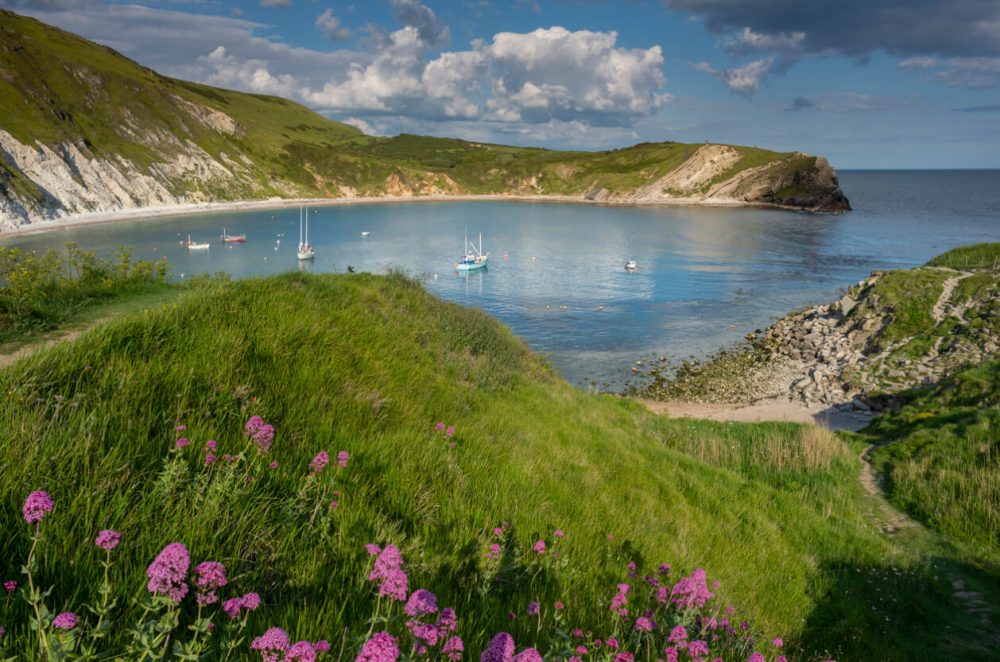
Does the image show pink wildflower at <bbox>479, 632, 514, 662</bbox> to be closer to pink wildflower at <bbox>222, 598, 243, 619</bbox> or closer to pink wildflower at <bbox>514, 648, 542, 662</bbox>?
pink wildflower at <bbox>514, 648, 542, 662</bbox>

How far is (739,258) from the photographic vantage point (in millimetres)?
76188

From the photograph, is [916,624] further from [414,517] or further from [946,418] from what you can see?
[946,418]

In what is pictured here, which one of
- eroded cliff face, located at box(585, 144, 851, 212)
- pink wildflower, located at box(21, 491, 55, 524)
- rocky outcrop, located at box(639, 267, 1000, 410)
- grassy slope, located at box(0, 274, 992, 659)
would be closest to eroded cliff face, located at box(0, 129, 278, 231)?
rocky outcrop, located at box(639, 267, 1000, 410)

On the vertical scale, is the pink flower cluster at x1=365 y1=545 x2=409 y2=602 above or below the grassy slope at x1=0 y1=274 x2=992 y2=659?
above

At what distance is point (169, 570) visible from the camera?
5.85ft

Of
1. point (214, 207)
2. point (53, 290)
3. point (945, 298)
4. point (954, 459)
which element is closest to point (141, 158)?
point (214, 207)

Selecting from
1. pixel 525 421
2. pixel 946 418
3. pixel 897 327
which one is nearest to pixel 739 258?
pixel 897 327

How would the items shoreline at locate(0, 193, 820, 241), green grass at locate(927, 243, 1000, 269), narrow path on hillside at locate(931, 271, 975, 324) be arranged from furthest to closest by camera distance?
shoreline at locate(0, 193, 820, 241), green grass at locate(927, 243, 1000, 269), narrow path on hillside at locate(931, 271, 975, 324)

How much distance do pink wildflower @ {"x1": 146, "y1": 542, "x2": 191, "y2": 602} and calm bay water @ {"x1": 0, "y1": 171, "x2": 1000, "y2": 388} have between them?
589 inches

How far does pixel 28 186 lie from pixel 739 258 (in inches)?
4587

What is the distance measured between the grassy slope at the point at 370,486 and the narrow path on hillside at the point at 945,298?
1048 inches

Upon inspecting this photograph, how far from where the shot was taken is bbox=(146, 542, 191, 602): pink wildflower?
1736mm

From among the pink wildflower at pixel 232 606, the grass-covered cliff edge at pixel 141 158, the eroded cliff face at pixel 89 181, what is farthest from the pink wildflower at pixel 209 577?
the grass-covered cliff edge at pixel 141 158

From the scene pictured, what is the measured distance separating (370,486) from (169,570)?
228cm
